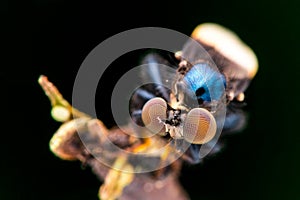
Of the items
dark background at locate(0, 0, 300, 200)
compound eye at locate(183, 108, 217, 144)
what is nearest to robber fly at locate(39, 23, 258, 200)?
compound eye at locate(183, 108, 217, 144)

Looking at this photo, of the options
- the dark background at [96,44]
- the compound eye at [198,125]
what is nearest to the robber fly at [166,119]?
the compound eye at [198,125]

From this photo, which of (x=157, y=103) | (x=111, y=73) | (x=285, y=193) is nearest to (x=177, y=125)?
(x=157, y=103)

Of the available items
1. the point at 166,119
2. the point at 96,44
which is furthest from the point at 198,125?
the point at 96,44

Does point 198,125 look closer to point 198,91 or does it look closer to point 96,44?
point 198,91

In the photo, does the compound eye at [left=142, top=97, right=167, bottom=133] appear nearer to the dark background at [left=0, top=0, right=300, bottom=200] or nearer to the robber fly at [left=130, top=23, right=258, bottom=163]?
the robber fly at [left=130, top=23, right=258, bottom=163]

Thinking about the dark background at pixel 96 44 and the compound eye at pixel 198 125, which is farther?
the dark background at pixel 96 44

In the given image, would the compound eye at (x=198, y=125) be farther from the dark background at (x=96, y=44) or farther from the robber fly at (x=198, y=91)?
the dark background at (x=96, y=44)
